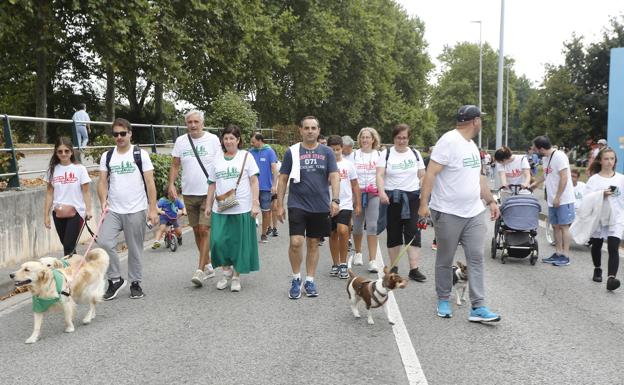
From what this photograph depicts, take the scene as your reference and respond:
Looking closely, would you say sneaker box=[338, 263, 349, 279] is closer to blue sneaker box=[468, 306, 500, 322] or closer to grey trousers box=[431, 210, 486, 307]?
grey trousers box=[431, 210, 486, 307]

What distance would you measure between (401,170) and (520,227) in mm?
2316

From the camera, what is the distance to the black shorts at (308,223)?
6.74 meters

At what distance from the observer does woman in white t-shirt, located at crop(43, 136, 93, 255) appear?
270 inches

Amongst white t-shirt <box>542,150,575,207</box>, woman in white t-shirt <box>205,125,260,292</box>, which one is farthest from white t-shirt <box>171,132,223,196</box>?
white t-shirt <box>542,150,575,207</box>

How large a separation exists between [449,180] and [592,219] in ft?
9.26

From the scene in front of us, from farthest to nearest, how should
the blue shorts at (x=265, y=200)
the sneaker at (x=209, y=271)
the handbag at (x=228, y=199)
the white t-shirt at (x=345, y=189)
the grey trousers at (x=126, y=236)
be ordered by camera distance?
1. the blue shorts at (x=265, y=200)
2. the white t-shirt at (x=345, y=189)
3. the sneaker at (x=209, y=271)
4. the handbag at (x=228, y=199)
5. the grey trousers at (x=126, y=236)

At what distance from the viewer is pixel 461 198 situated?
5879 mm

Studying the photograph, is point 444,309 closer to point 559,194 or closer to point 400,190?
point 400,190

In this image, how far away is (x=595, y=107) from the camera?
4069 cm

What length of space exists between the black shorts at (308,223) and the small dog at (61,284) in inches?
79.1

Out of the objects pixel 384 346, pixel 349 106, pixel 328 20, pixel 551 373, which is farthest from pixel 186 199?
pixel 349 106

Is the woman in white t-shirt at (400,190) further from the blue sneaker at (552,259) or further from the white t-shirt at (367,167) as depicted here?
the blue sneaker at (552,259)

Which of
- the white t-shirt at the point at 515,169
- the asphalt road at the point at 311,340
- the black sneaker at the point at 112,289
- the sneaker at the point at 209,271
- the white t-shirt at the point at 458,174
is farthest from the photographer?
the white t-shirt at the point at 515,169

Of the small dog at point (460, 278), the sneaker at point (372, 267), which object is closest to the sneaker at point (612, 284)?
the small dog at point (460, 278)
